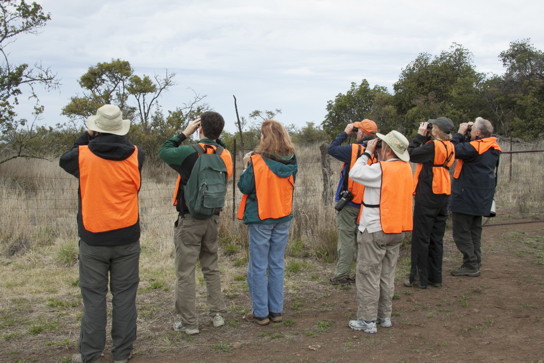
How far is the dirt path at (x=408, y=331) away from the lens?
425 cm

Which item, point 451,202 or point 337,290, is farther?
point 451,202

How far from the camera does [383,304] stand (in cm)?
486

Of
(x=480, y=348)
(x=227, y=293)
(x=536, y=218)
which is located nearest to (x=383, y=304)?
(x=480, y=348)

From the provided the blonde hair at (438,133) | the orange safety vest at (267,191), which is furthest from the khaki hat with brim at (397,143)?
the blonde hair at (438,133)

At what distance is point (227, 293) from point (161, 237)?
2465 millimetres

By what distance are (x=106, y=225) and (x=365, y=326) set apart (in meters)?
2.48

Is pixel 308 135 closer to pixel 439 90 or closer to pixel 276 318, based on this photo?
pixel 439 90

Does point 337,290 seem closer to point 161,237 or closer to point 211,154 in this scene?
point 211,154

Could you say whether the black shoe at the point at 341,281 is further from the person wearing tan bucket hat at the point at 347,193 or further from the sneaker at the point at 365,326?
the sneaker at the point at 365,326

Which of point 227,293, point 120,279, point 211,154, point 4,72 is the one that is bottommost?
point 227,293

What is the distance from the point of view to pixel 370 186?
15.1 feet

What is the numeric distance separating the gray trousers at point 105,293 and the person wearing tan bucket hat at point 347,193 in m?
2.59

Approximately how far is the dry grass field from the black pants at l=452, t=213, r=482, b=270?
0.90 feet

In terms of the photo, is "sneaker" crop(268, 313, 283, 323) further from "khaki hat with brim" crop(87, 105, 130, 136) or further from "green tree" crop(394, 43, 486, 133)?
"green tree" crop(394, 43, 486, 133)
